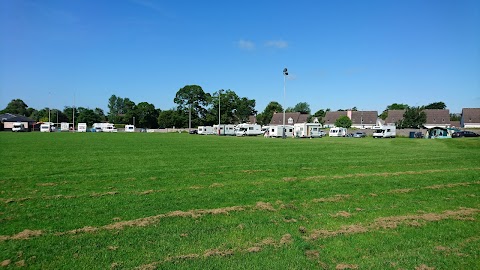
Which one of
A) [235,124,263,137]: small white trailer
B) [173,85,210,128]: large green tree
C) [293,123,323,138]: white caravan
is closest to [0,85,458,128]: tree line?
[173,85,210,128]: large green tree

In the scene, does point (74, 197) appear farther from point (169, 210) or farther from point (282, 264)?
point (282, 264)

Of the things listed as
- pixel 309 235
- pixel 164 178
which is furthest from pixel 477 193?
pixel 164 178

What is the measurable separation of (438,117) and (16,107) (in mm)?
181849

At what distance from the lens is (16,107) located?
6191 inches

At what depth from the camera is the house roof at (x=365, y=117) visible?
373ft

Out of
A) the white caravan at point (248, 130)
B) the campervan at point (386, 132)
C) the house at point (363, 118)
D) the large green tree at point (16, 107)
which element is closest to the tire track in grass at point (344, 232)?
the campervan at point (386, 132)

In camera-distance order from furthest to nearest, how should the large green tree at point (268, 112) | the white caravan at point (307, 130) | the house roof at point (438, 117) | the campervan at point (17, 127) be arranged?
the large green tree at point (268, 112), the house roof at point (438, 117), the campervan at point (17, 127), the white caravan at point (307, 130)

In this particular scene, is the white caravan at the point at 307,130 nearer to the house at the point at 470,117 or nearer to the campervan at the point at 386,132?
the campervan at the point at 386,132

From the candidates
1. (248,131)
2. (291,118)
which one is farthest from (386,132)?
(291,118)

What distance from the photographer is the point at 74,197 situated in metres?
8.48

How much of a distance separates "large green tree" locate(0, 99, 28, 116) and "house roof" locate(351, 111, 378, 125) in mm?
151241

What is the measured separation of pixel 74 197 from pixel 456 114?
6818 inches

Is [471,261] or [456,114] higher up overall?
[456,114]

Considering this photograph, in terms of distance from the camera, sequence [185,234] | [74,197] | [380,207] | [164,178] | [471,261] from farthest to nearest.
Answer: [164,178], [74,197], [380,207], [185,234], [471,261]
